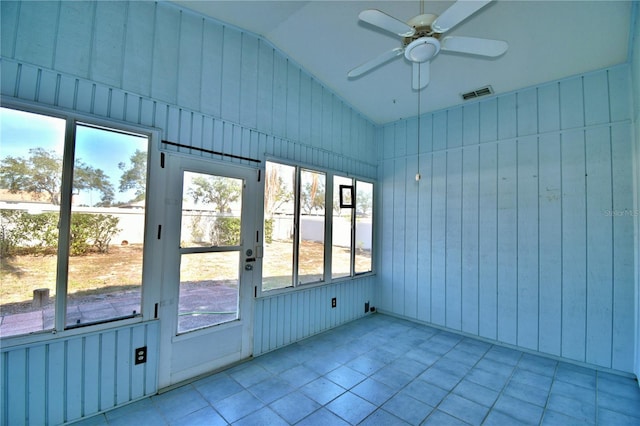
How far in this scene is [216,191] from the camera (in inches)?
115

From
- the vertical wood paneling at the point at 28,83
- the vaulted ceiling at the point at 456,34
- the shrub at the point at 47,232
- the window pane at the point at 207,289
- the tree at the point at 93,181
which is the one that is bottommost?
the window pane at the point at 207,289

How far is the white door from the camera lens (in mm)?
2602

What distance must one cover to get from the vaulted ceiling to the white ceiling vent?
0.08 metres

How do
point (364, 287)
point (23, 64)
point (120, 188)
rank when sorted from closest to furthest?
point (23, 64)
point (120, 188)
point (364, 287)

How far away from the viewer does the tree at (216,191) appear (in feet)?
9.20

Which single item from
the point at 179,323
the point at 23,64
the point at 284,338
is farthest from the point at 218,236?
the point at 23,64

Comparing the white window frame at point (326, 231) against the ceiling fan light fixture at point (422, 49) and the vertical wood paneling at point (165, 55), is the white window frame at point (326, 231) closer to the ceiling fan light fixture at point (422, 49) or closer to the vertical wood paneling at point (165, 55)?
the vertical wood paneling at point (165, 55)

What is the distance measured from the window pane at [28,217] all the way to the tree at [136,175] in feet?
1.32

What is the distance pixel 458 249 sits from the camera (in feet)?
13.1

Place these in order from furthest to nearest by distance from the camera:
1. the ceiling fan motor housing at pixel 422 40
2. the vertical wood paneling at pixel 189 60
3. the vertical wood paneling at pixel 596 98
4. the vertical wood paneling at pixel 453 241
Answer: the vertical wood paneling at pixel 453 241 → the vertical wood paneling at pixel 596 98 → the vertical wood paneling at pixel 189 60 → the ceiling fan motor housing at pixel 422 40

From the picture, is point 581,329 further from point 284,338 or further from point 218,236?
point 218,236

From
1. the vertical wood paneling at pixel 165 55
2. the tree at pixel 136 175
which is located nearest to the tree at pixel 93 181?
the tree at pixel 136 175

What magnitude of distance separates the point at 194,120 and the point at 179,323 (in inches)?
77.7

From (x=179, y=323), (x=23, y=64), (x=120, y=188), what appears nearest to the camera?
(x=23, y=64)
